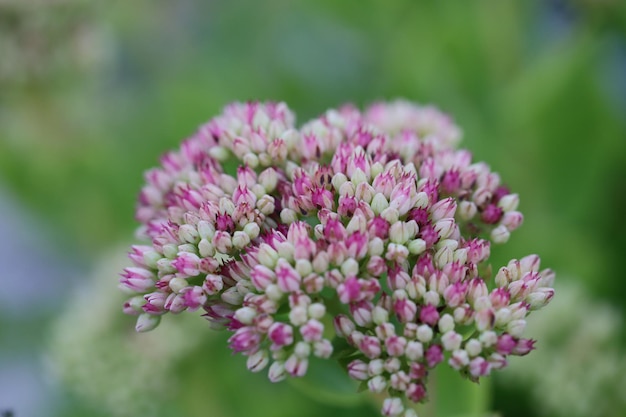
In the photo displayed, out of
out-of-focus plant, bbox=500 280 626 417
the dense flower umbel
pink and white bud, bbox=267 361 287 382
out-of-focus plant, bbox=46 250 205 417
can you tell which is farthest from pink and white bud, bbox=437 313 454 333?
out-of-focus plant, bbox=46 250 205 417

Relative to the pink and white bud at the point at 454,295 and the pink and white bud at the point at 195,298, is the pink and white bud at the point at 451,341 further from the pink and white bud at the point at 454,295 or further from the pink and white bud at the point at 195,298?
the pink and white bud at the point at 195,298

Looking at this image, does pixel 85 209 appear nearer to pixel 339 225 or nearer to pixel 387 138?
pixel 387 138

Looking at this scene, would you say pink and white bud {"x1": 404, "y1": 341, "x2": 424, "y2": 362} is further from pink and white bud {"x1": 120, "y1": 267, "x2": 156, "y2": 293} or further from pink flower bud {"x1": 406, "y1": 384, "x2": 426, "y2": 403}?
pink and white bud {"x1": 120, "y1": 267, "x2": 156, "y2": 293}

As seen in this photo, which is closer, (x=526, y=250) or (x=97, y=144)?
(x=526, y=250)

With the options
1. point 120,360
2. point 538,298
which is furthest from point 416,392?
point 120,360

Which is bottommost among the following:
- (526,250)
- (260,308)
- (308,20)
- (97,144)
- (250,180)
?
(260,308)

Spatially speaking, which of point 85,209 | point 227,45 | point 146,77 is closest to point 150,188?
point 85,209
